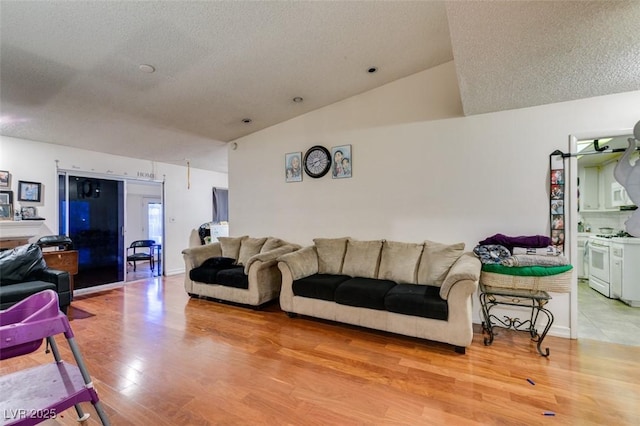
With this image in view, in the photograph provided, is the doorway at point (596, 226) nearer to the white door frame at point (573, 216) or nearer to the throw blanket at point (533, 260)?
the white door frame at point (573, 216)

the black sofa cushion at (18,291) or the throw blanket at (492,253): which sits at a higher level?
the throw blanket at (492,253)

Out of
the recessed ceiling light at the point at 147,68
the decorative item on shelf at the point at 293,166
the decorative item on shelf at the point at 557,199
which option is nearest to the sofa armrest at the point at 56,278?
the recessed ceiling light at the point at 147,68

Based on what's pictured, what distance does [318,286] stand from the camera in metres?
3.20

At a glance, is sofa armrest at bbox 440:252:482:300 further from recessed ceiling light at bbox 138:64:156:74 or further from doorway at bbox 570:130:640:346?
recessed ceiling light at bbox 138:64:156:74

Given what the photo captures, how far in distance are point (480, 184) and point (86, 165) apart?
20.2 feet

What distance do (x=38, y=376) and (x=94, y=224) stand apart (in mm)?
4908

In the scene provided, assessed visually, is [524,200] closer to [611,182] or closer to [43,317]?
[611,182]

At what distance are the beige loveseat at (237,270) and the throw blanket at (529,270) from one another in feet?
8.43

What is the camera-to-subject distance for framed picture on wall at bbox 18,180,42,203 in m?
4.20

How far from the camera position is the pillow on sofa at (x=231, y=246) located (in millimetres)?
4574

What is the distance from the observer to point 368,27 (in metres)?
2.54

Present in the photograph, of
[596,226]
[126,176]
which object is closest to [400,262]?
[596,226]

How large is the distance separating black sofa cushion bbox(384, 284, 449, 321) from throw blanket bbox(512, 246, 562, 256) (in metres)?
0.87

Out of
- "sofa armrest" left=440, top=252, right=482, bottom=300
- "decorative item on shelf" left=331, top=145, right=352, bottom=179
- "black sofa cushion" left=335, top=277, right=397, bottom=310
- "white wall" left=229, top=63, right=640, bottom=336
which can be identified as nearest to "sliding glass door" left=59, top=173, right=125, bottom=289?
"white wall" left=229, top=63, right=640, bottom=336
